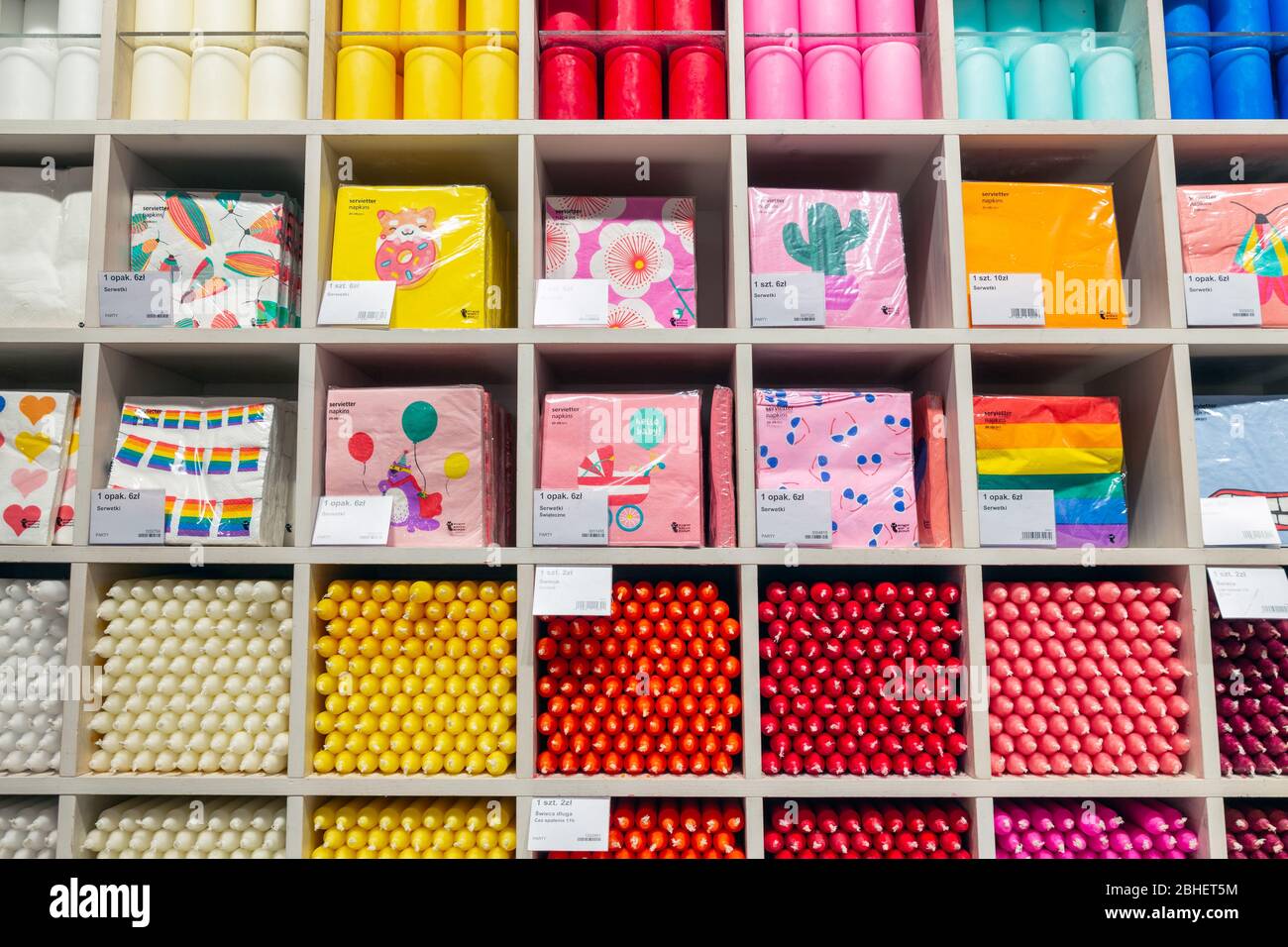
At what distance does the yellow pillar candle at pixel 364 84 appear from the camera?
Result: 1.61 metres

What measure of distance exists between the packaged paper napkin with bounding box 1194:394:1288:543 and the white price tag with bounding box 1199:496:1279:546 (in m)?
0.02

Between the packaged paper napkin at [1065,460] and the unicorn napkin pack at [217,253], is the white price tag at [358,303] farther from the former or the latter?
the packaged paper napkin at [1065,460]

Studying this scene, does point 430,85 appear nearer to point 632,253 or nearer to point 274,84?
point 274,84

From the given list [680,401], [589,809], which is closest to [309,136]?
[680,401]

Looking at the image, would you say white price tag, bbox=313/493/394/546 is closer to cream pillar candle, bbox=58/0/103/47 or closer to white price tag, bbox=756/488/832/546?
white price tag, bbox=756/488/832/546

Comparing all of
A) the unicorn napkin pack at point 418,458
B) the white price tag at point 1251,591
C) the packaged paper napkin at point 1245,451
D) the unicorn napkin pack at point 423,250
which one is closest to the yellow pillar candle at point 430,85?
the unicorn napkin pack at point 423,250

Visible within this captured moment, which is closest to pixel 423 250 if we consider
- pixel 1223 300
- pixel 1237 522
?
pixel 1223 300

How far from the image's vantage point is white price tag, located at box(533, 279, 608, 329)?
1.54 m

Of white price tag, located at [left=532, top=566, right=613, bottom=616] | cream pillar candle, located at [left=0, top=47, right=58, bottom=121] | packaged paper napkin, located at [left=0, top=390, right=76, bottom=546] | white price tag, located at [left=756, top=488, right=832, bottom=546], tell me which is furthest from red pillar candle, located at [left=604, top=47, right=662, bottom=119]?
packaged paper napkin, located at [left=0, top=390, right=76, bottom=546]

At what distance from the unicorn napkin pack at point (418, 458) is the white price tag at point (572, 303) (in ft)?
0.74

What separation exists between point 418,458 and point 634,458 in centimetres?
46

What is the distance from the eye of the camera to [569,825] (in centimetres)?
141

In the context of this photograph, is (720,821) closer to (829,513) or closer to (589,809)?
(589,809)

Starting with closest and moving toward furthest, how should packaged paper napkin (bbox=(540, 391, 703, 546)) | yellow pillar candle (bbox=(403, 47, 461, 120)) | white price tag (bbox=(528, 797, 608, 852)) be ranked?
white price tag (bbox=(528, 797, 608, 852)) → packaged paper napkin (bbox=(540, 391, 703, 546)) → yellow pillar candle (bbox=(403, 47, 461, 120))
